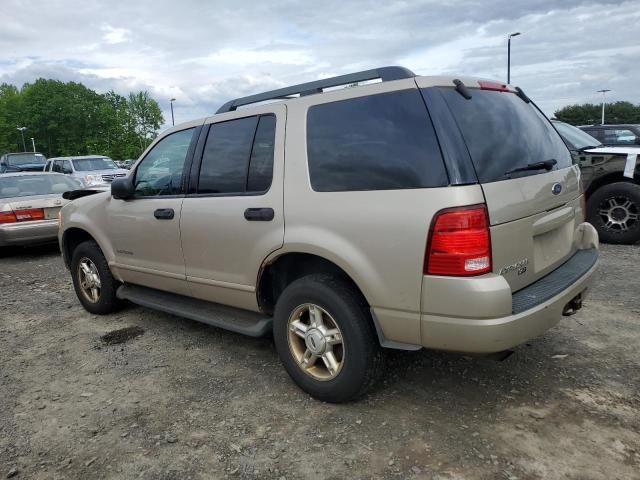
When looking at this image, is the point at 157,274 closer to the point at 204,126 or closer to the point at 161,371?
the point at 161,371

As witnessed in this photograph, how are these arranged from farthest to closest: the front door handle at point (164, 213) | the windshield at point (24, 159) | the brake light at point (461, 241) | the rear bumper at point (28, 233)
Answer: the windshield at point (24, 159)
the rear bumper at point (28, 233)
the front door handle at point (164, 213)
the brake light at point (461, 241)

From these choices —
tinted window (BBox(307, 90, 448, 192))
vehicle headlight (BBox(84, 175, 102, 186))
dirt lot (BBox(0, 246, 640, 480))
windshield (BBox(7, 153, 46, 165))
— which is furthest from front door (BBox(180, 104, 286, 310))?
windshield (BBox(7, 153, 46, 165))

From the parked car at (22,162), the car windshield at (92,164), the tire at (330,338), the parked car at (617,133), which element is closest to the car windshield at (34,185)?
the tire at (330,338)

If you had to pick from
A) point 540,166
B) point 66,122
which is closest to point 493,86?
point 540,166

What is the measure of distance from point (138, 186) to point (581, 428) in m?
3.67

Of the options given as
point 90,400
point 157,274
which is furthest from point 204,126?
point 90,400

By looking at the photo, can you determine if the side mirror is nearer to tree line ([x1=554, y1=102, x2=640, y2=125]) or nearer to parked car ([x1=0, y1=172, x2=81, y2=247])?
parked car ([x1=0, y1=172, x2=81, y2=247])

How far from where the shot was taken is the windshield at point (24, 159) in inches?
929

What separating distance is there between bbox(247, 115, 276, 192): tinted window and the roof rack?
9.0 inches

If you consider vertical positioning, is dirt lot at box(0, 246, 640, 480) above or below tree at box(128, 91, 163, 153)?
below

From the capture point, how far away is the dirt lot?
256 centimetres

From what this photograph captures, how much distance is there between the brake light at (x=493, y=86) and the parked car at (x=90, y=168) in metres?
14.5

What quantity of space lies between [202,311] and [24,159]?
80.1ft

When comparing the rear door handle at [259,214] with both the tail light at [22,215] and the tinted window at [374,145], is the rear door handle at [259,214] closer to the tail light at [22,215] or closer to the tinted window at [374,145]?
the tinted window at [374,145]
